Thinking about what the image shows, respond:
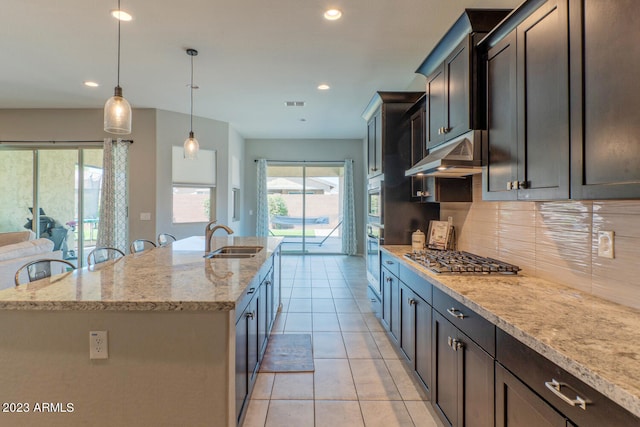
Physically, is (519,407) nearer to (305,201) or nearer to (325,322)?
(325,322)

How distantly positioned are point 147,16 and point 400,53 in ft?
8.07

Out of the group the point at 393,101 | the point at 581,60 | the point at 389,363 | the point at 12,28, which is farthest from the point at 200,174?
the point at 581,60

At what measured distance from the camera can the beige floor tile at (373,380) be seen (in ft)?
7.31

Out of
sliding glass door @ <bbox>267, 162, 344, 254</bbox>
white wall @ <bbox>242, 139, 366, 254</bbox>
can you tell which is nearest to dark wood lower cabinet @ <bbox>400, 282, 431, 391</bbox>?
white wall @ <bbox>242, 139, 366, 254</bbox>

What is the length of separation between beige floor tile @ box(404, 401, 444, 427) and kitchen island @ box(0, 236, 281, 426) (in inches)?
47.6

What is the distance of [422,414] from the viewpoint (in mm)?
2035

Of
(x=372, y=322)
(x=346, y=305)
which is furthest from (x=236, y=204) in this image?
(x=372, y=322)

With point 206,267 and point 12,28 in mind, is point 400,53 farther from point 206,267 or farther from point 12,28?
point 12,28

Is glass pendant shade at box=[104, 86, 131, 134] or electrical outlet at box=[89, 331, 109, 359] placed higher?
glass pendant shade at box=[104, 86, 131, 134]

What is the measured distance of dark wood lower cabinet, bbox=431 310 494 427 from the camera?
54.1 inches

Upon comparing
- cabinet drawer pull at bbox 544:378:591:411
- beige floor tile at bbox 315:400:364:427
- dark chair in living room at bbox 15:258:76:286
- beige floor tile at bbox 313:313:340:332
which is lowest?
beige floor tile at bbox 315:400:364:427

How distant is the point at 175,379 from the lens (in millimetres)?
1407

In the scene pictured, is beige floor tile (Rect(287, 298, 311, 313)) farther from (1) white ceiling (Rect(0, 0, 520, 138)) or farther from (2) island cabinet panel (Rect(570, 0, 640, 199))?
(2) island cabinet panel (Rect(570, 0, 640, 199))

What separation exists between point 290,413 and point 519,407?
4.60ft
